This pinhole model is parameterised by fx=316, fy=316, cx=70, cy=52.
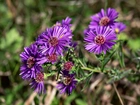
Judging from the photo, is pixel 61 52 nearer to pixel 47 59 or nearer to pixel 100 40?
pixel 47 59

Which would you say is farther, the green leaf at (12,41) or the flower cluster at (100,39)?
the green leaf at (12,41)

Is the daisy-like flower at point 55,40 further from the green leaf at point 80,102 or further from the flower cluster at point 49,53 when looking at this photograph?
the green leaf at point 80,102

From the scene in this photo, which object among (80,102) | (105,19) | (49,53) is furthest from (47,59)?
(80,102)

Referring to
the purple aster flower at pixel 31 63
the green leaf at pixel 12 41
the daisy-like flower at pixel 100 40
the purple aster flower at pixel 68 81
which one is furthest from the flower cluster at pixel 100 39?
the green leaf at pixel 12 41

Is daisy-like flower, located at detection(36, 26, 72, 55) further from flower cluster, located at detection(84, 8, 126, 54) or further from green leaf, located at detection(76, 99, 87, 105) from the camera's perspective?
green leaf, located at detection(76, 99, 87, 105)

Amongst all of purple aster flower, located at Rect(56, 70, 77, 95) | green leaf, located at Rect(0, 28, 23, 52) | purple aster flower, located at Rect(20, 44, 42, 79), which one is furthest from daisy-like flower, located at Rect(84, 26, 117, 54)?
green leaf, located at Rect(0, 28, 23, 52)

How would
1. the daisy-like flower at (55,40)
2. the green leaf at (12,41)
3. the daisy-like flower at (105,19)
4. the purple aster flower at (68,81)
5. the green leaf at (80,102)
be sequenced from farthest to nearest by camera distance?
the green leaf at (12,41), the green leaf at (80,102), the daisy-like flower at (105,19), the purple aster flower at (68,81), the daisy-like flower at (55,40)
